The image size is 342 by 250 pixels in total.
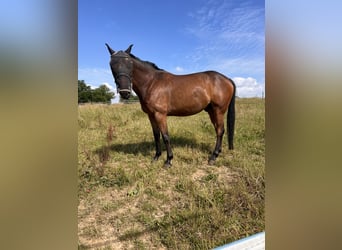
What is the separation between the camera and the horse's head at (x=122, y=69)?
1578mm

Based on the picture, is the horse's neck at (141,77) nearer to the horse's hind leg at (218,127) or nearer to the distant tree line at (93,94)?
the distant tree line at (93,94)

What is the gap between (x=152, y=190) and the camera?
1.73 meters

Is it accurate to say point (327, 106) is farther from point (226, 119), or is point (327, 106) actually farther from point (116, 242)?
point (226, 119)

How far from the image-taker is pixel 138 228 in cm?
137

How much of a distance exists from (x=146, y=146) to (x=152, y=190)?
71cm

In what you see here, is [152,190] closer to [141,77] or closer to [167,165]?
[167,165]

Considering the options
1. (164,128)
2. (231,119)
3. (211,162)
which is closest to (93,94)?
(164,128)

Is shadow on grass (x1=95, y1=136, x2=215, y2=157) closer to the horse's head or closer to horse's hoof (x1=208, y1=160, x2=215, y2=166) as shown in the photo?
horse's hoof (x1=208, y1=160, x2=215, y2=166)

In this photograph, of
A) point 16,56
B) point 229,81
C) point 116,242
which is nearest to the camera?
point 16,56

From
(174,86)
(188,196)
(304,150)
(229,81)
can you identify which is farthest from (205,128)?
(304,150)

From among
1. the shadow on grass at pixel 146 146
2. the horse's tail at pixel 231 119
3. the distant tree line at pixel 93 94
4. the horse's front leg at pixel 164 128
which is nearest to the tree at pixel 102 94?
the distant tree line at pixel 93 94

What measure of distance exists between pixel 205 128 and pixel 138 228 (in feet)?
5.52

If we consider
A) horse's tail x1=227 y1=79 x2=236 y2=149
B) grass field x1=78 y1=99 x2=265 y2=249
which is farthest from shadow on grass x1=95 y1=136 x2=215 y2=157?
horse's tail x1=227 y1=79 x2=236 y2=149

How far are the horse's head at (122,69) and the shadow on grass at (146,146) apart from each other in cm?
A: 46
